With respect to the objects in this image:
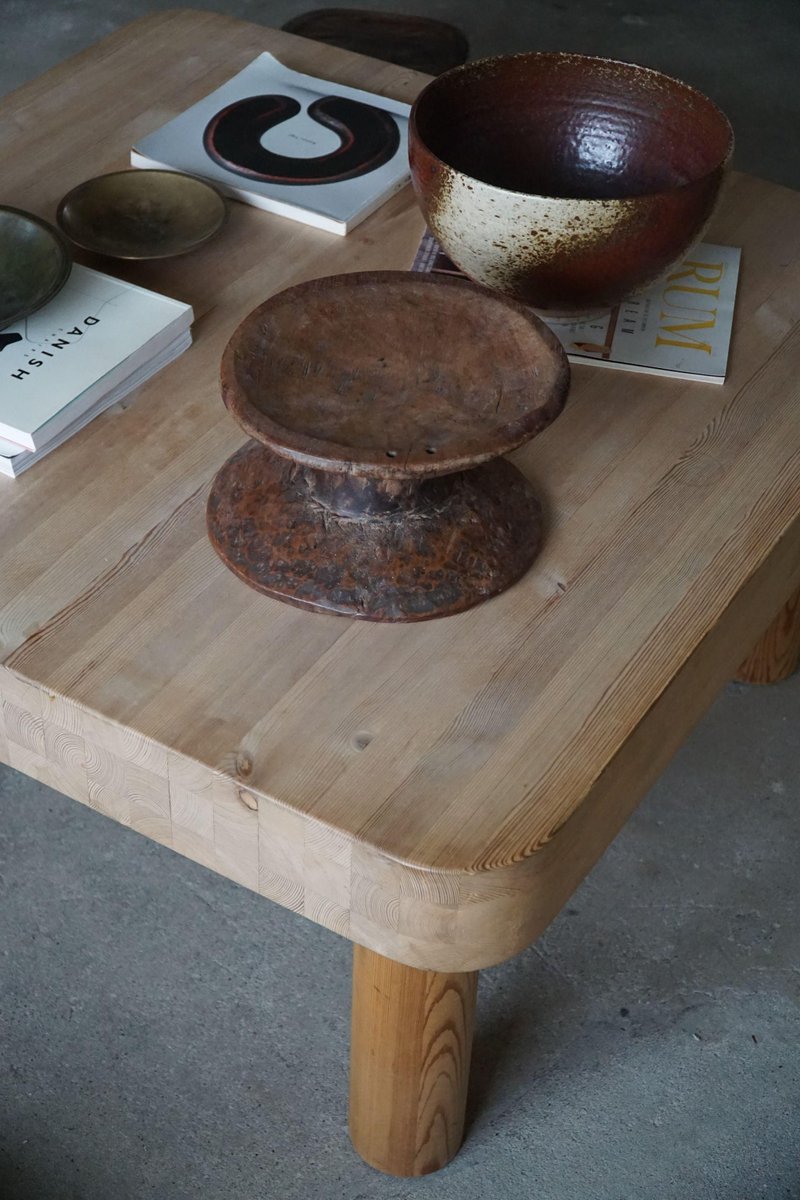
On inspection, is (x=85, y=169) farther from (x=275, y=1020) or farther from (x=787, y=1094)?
(x=787, y=1094)

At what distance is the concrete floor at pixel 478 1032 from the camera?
3.37ft

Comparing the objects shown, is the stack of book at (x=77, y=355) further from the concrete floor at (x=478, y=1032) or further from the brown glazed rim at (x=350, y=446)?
the concrete floor at (x=478, y=1032)

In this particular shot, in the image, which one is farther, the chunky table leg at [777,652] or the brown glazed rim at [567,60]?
the chunky table leg at [777,652]

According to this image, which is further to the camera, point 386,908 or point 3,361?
point 3,361

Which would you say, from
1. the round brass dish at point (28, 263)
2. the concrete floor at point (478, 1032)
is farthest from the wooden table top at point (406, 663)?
the concrete floor at point (478, 1032)

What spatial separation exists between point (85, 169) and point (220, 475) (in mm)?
471

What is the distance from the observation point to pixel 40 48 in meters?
2.58

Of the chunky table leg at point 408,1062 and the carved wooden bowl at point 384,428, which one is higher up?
the carved wooden bowl at point 384,428

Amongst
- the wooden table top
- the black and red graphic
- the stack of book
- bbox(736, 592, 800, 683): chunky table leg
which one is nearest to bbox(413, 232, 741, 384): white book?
the wooden table top

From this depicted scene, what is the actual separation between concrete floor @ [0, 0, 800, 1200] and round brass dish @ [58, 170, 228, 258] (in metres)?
0.53

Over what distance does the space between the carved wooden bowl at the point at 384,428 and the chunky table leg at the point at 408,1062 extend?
0.24m

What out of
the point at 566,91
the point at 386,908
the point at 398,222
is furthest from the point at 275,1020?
the point at 566,91

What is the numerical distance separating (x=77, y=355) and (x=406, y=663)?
0.37 meters

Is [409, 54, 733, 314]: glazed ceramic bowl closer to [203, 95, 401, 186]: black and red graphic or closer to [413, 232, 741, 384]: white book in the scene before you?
[413, 232, 741, 384]: white book
